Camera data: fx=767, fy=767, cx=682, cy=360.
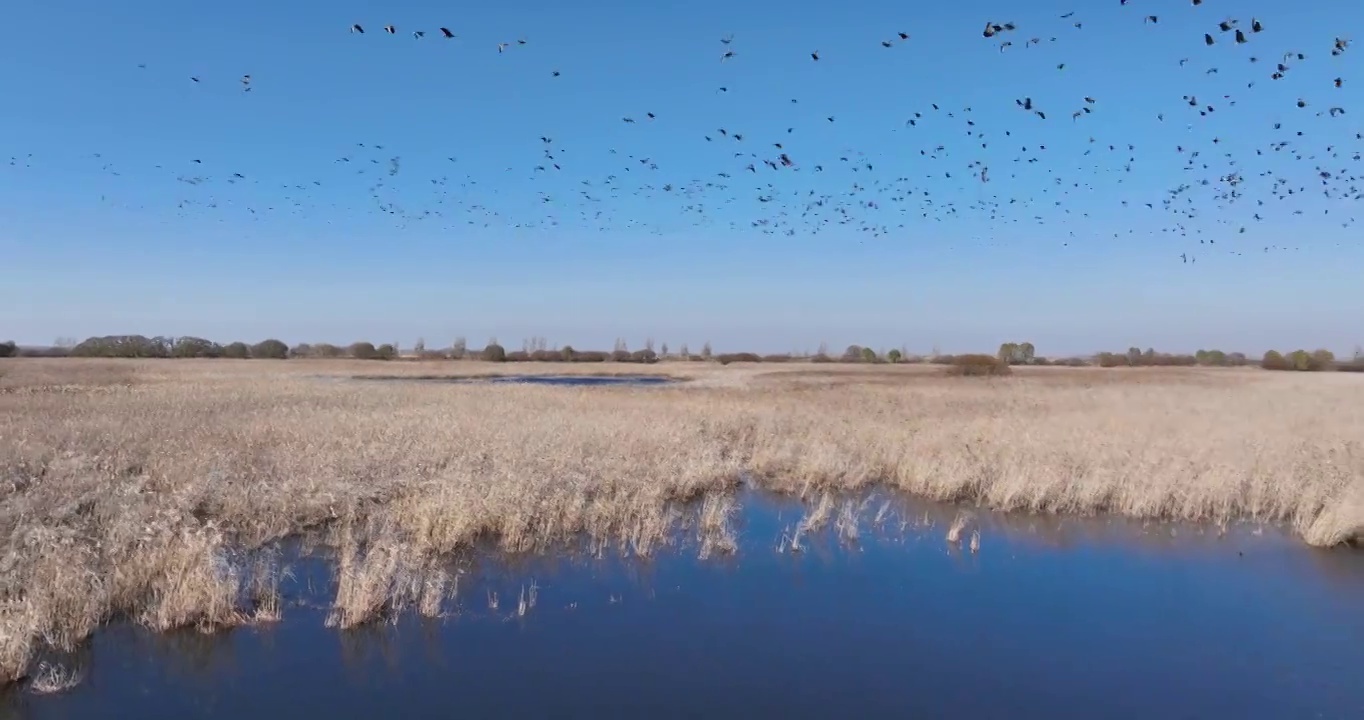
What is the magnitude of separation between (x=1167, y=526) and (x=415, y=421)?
761 inches

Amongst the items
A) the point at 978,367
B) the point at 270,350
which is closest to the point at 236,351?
the point at 270,350

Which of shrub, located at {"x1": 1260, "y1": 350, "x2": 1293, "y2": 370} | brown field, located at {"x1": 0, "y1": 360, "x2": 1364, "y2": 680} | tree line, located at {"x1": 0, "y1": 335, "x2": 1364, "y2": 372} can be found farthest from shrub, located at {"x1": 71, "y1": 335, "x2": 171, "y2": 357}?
shrub, located at {"x1": 1260, "y1": 350, "x2": 1293, "y2": 370}

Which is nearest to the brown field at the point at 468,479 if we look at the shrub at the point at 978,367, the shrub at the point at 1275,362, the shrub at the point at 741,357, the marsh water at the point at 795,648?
the marsh water at the point at 795,648

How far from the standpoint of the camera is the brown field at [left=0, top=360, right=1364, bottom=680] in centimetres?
915

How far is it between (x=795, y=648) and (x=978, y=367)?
210 ft

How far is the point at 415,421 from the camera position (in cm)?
2316

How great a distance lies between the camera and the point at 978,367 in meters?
67.6

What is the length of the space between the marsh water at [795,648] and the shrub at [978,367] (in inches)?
2211

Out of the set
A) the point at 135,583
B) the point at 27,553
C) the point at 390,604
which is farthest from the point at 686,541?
the point at 27,553

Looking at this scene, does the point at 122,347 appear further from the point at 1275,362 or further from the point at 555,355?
the point at 1275,362

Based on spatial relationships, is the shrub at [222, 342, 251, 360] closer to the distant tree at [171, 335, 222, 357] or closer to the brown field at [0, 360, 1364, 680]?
the distant tree at [171, 335, 222, 357]

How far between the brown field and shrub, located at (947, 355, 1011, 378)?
37.7m

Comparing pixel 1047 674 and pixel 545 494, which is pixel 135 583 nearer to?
pixel 545 494

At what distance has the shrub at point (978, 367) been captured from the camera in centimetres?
6640
